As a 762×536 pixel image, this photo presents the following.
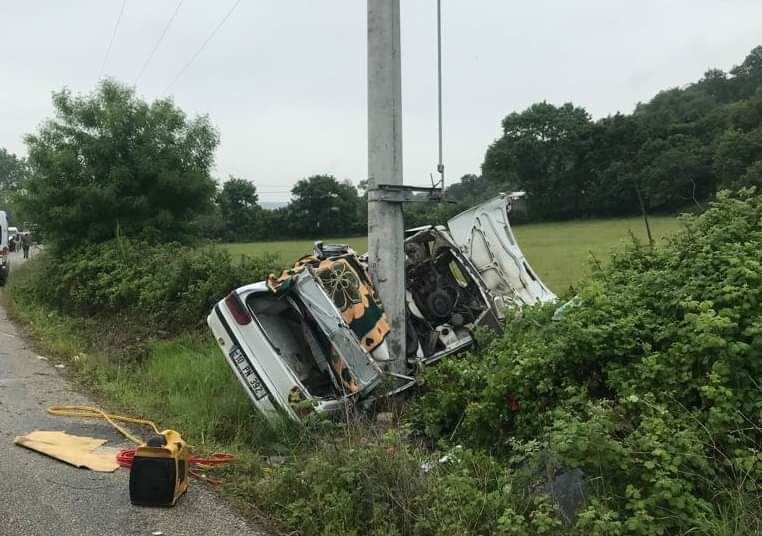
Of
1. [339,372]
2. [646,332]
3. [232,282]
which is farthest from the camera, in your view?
[232,282]

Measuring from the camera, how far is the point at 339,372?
5.26 meters

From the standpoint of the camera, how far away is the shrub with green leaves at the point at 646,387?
306cm

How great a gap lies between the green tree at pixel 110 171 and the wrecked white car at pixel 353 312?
10.4 meters

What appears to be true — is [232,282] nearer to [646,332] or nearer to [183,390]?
[183,390]

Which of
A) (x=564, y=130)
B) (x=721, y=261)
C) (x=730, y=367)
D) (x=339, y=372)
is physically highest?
(x=564, y=130)

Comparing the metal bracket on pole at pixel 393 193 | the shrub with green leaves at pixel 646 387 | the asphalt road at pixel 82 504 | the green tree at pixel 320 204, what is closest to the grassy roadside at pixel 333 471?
the asphalt road at pixel 82 504

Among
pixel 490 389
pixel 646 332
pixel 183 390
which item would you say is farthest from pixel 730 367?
pixel 183 390

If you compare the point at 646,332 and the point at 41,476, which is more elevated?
the point at 646,332

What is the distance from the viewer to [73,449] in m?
5.02

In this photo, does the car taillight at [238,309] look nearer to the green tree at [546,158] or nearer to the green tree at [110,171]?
the green tree at [110,171]

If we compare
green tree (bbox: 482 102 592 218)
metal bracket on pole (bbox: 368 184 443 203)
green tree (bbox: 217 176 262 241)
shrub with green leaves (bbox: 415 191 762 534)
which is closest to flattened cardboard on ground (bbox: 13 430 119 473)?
shrub with green leaves (bbox: 415 191 762 534)

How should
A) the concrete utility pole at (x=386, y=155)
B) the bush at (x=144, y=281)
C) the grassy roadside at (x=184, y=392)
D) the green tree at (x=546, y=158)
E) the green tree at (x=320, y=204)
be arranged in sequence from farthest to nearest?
the green tree at (x=320, y=204) → the green tree at (x=546, y=158) → the bush at (x=144, y=281) → the concrete utility pole at (x=386, y=155) → the grassy roadside at (x=184, y=392)

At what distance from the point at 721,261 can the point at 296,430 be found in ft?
10.7

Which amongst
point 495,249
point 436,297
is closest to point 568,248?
point 495,249
